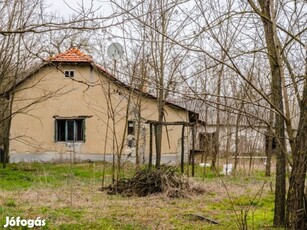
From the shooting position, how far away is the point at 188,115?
2061cm

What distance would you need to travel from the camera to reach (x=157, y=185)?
10531 mm

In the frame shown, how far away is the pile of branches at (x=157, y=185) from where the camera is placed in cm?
1035

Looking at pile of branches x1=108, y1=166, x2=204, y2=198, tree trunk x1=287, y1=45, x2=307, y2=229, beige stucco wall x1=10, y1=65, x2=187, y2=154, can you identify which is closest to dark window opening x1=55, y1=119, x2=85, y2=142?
beige stucco wall x1=10, y1=65, x2=187, y2=154

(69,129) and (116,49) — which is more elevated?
(116,49)

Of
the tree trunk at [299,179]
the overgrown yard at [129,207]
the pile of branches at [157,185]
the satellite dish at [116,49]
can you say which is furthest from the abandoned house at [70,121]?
the tree trunk at [299,179]

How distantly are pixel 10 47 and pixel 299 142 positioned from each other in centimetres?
1237

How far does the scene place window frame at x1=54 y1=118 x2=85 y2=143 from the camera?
66.0 ft

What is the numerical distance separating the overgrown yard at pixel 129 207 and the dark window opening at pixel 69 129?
7.48 meters

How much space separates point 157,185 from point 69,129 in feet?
34.5


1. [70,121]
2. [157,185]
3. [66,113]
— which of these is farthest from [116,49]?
[70,121]

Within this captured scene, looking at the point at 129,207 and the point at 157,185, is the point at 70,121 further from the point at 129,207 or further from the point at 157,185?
the point at 129,207

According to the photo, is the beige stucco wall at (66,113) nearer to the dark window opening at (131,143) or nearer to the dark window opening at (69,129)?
the dark window opening at (69,129)

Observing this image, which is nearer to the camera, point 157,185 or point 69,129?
point 157,185

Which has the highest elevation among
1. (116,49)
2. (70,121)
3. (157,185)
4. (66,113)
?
(116,49)
